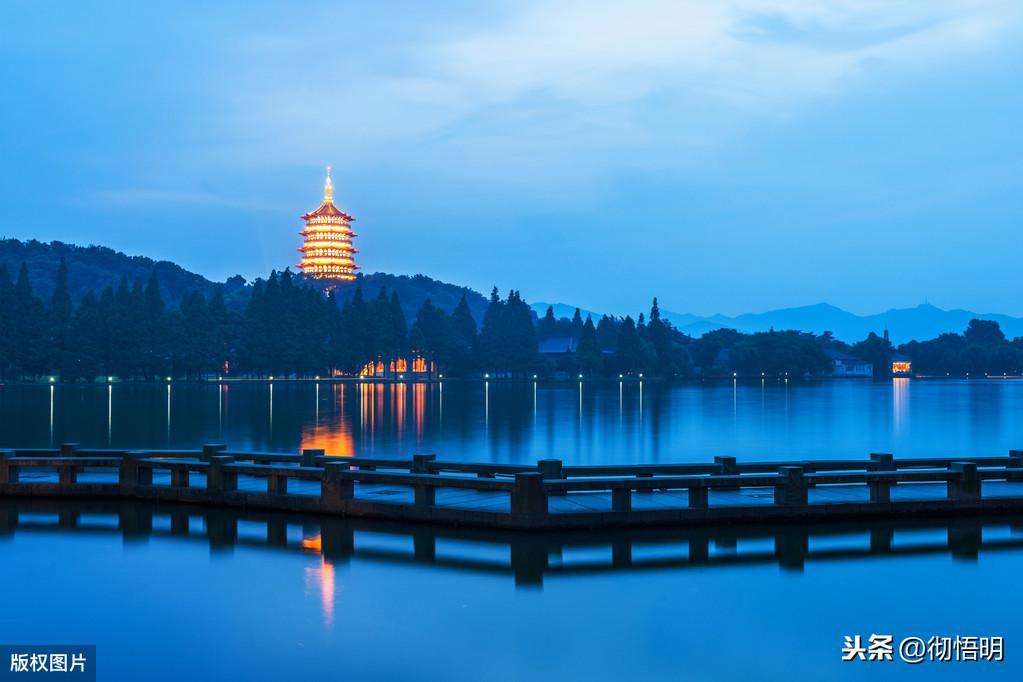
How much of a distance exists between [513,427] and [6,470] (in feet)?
123

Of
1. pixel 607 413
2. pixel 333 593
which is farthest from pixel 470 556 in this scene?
pixel 607 413

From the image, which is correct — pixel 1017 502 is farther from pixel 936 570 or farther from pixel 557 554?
pixel 557 554

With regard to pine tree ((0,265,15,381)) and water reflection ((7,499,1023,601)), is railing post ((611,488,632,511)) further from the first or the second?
pine tree ((0,265,15,381))

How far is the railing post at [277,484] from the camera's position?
Result: 20.0 m

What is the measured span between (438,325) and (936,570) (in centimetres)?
13979

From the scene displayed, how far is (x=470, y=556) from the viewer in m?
15.9

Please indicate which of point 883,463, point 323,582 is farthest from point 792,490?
point 323,582

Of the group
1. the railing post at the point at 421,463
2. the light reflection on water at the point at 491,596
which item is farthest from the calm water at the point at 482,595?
the railing post at the point at 421,463

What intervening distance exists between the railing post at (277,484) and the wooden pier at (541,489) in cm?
2

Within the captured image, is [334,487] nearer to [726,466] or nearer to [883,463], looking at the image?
[726,466]

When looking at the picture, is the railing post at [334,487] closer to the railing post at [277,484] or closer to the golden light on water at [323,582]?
the railing post at [277,484]

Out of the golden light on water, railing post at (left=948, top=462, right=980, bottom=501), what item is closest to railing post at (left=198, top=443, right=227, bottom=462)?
the golden light on water

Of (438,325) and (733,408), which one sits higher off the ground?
(438,325)

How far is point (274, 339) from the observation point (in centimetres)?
13112
